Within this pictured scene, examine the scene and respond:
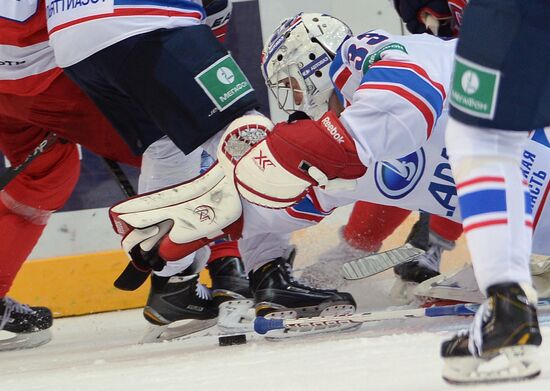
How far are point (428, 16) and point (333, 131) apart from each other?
116 cm

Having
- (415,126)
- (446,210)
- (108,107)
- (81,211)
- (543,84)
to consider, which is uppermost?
(543,84)

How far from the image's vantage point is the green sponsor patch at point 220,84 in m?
2.23

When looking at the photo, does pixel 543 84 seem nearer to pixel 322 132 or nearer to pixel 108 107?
pixel 322 132

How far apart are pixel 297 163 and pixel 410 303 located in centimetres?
108

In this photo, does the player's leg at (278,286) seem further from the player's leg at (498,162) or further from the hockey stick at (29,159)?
the player's leg at (498,162)

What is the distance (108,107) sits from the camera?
8.48 ft

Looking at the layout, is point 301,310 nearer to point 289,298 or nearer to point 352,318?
point 289,298

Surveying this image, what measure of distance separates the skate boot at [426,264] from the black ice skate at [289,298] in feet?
1.33

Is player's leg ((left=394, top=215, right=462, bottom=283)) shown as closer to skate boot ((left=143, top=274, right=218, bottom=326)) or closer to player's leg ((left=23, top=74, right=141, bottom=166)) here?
skate boot ((left=143, top=274, right=218, bottom=326))

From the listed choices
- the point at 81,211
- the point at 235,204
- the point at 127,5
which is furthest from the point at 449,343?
the point at 81,211

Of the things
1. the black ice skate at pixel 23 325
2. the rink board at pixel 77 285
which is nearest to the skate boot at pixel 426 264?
the rink board at pixel 77 285

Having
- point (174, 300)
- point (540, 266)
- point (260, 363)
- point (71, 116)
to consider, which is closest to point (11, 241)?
point (71, 116)

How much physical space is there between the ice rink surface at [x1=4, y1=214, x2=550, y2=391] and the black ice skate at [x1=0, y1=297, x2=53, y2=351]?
62mm

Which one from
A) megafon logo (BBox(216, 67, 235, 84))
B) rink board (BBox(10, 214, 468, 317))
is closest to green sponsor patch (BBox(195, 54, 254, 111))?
megafon logo (BBox(216, 67, 235, 84))
